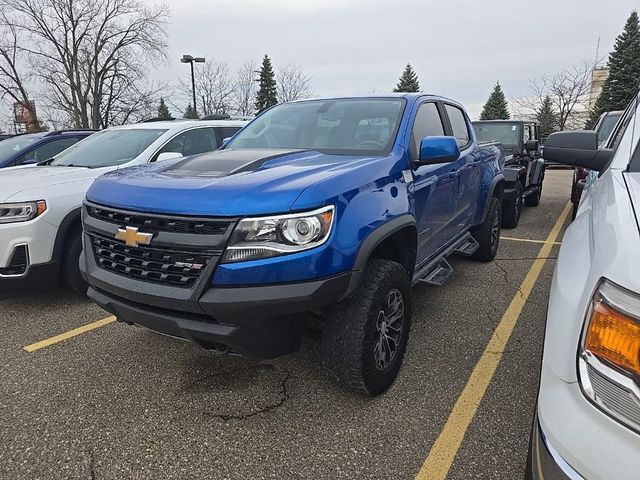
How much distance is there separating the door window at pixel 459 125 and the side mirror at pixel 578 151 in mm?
1591

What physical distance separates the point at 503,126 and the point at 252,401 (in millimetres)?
8020

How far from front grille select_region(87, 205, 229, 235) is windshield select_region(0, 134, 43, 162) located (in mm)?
5910

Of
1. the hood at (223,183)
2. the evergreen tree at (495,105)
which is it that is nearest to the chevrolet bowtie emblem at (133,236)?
the hood at (223,183)

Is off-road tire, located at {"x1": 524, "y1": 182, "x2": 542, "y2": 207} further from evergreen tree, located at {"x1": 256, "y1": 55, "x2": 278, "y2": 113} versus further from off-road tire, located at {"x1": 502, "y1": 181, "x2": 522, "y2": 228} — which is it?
evergreen tree, located at {"x1": 256, "y1": 55, "x2": 278, "y2": 113}

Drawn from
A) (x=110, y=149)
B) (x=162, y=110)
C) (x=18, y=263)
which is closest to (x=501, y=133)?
(x=110, y=149)

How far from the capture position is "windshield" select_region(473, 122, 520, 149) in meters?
8.61

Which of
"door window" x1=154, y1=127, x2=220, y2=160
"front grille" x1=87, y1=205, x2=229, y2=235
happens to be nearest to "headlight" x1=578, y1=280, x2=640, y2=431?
"front grille" x1=87, y1=205, x2=229, y2=235

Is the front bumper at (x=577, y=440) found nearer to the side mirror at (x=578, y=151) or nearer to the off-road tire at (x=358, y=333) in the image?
the off-road tire at (x=358, y=333)

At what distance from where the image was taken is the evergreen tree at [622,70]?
108 ft

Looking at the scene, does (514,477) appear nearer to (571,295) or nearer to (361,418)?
(361,418)

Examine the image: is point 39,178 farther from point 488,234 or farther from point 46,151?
point 488,234

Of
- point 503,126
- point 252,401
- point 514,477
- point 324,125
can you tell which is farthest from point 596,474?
point 503,126

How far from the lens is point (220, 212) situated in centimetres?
216

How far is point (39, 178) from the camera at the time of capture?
13.8ft
